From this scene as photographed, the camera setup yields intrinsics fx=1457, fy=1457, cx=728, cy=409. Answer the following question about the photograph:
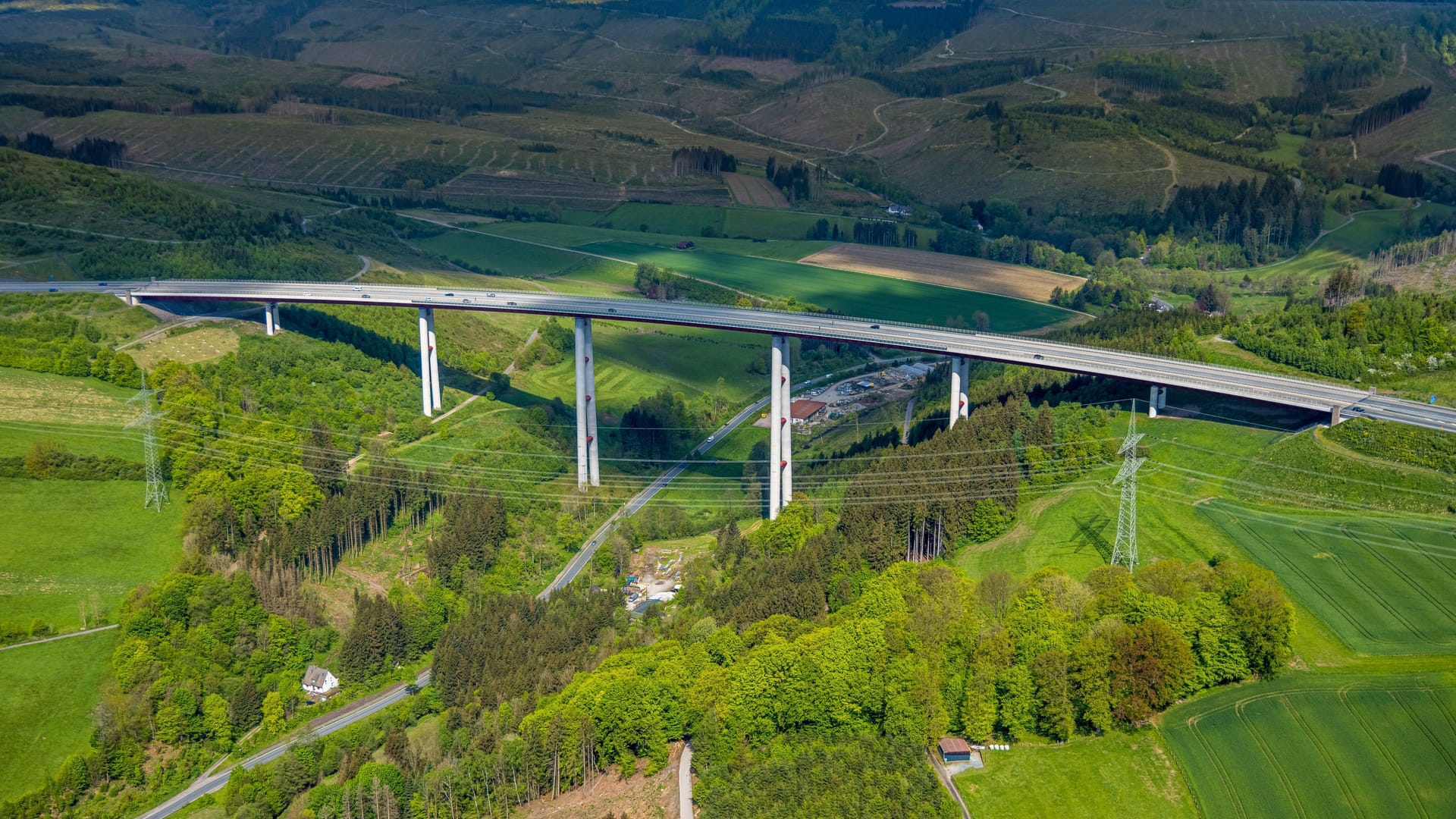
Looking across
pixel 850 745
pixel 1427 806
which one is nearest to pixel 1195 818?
pixel 1427 806

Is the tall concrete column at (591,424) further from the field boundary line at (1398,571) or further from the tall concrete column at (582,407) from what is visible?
the field boundary line at (1398,571)

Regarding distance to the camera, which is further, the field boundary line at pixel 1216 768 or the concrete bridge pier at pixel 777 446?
the concrete bridge pier at pixel 777 446

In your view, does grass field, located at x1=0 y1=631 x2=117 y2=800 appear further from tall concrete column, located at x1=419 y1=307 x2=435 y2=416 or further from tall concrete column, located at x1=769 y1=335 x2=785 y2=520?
tall concrete column, located at x1=769 y1=335 x2=785 y2=520

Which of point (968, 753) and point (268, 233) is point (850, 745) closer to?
point (968, 753)

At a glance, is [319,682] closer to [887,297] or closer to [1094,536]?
[1094,536]

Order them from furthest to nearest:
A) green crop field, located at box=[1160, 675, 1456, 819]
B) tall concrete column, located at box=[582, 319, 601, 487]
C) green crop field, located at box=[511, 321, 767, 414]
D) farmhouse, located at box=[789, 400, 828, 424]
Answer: green crop field, located at box=[511, 321, 767, 414] → farmhouse, located at box=[789, 400, 828, 424] → tall concrete column, located at box=[582, 319, 601, 487] → green crop field, located at box=[1160, 675, 1456, 819]

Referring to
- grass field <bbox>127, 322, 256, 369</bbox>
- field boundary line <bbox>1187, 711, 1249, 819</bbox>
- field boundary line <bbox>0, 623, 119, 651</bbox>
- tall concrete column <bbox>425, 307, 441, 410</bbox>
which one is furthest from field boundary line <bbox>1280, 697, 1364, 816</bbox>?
grass field <bbox>127, 322, 256, 369</bbox>

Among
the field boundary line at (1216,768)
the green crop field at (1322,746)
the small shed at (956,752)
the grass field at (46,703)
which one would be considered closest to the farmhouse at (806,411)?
the small shed at (956,752)
